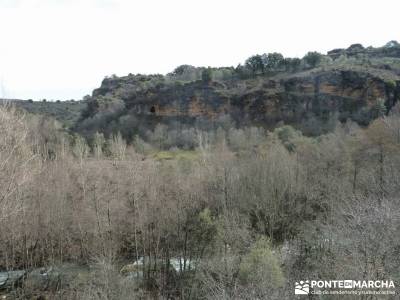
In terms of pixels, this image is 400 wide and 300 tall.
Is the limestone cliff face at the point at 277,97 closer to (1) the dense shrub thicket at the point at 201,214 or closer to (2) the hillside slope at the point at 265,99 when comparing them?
(2) the hillside slope at the point at 265,99

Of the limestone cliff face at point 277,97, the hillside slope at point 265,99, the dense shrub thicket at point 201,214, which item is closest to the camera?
the dense shrub thicket at point 201,214

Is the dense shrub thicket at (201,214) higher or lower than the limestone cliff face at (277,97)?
lower

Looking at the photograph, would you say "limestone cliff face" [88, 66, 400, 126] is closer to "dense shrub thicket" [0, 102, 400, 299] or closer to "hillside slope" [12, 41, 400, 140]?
"hillside slope" [12, 41, 400, 140]

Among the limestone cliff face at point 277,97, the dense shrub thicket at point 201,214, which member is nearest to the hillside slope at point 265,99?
the limestone cliff face at point 277,97

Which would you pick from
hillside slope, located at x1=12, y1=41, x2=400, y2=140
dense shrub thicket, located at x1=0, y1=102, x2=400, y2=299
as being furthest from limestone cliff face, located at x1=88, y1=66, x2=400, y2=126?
dense shrub thicket, located at x1=0, y1=102, x2=400, y2=299

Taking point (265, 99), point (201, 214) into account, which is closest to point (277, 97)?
point (265, 99)

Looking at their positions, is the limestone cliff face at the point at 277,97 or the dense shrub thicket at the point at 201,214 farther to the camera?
the limestone cliff face at the point at 277,97

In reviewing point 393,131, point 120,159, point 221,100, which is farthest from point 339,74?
point 120,159

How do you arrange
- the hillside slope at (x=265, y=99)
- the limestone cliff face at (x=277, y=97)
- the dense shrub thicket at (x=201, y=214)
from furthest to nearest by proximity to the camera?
the limestone cliff face at (x=277, y=97) → the hillside slope at (x=265, y=99) → the dense shrub thicket at (x=201, y=214)

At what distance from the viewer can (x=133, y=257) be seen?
22359mm

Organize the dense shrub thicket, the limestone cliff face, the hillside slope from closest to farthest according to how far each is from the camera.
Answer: the dense shrub thicket, the hillside slope, the limestone cliff face

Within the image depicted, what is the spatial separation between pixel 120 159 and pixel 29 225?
27.0 ft

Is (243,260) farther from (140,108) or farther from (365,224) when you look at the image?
(140,108)

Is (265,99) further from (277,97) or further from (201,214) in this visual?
(201,214)
